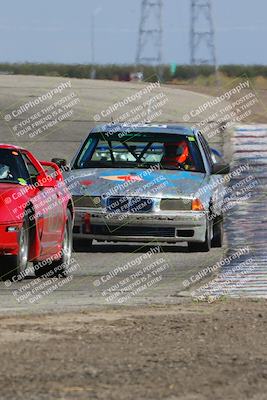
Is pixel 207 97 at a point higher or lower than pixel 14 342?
lower

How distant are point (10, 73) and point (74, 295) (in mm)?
50580

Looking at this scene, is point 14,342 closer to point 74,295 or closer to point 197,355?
point 197,355

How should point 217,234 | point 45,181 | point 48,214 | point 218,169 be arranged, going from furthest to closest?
point 217,234
point 218,169
point 45,181
point 48,214

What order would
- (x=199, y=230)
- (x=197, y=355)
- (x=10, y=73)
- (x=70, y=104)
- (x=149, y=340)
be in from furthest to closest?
(x=10, y=73), (x=70, y=104), (x=199, y=230), (x=149, y=340), (x=197, y=355)

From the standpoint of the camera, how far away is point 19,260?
12.0 metres

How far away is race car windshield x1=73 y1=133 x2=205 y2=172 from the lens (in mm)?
16984

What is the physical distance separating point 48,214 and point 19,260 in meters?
0.87

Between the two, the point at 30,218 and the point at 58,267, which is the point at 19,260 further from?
the point at 58,267

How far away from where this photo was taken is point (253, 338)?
862 centimetres

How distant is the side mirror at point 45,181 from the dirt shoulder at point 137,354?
3.02 metres

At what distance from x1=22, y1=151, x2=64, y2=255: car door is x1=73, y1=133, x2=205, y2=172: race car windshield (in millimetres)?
3595

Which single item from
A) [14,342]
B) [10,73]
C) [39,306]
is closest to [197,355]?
[14,342]

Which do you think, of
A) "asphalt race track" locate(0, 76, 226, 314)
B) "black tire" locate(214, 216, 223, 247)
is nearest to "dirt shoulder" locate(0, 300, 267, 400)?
"asphalt race track" locate(0, 76, 226, 314)

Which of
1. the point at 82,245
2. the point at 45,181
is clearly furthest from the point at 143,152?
the point at 45,181
